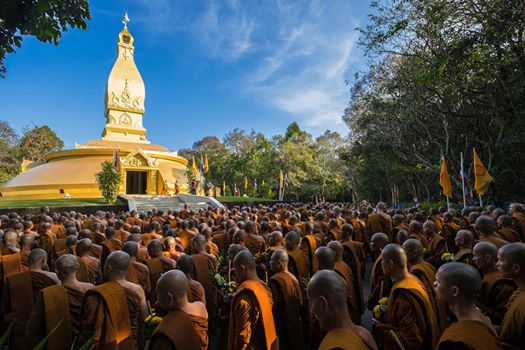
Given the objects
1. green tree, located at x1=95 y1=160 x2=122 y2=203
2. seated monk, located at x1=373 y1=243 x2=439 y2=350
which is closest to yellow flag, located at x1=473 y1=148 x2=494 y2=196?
seated monk, located at x1=373 y1=243 x2=439 y2=350

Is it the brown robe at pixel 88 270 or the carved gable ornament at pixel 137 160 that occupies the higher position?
the carved gable ornament at pixel 137 160

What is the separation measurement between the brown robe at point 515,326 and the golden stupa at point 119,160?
98.7 ft

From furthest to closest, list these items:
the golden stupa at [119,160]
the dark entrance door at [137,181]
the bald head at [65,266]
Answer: the dark entrance door at [137,181] → the golden stupa at [119,160] → the bald head at [65,266]

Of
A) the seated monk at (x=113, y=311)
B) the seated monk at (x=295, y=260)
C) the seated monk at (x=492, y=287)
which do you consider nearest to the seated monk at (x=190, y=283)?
Result: the seated monk at (x=113, y=311)

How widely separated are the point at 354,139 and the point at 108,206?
23.8 m

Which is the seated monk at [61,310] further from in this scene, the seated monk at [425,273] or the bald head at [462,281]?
the seated monk at [425,273]

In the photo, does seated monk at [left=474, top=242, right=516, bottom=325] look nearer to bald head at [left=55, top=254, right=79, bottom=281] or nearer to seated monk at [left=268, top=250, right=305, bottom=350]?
seated monk at [left=268, top=250, right=305, bottom=350]

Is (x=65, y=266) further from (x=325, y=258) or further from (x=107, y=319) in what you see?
(x=325, y=258)

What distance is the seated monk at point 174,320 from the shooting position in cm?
300

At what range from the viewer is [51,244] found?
8734 millimetres

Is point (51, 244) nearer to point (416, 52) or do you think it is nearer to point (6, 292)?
point (6, 292)

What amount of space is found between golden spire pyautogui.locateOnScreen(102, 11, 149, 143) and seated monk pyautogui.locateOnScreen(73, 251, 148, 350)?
4276 centimetres

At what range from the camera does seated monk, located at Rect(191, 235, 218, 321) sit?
238 inches

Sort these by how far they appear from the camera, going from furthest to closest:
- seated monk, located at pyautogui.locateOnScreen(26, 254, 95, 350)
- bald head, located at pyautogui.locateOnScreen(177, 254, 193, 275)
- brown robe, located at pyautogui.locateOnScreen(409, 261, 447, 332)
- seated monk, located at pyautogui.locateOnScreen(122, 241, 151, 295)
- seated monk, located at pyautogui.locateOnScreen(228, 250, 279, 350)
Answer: seated monk, located at pyautogui.locateOnScreen(122, 241, 151, 295)
bald head, located at pyautogui.locateOnScreen(177, 254, 193, 275)
brown robe, located at pyautogui.locateOnScreen(409, 261, 447, 332)
seated monk, located at pyautogui.locateOnScreen(26, 254, 95, 350)
seated monk, located at pyautogui.locateOnScreen(228, 250, 279, 350)
